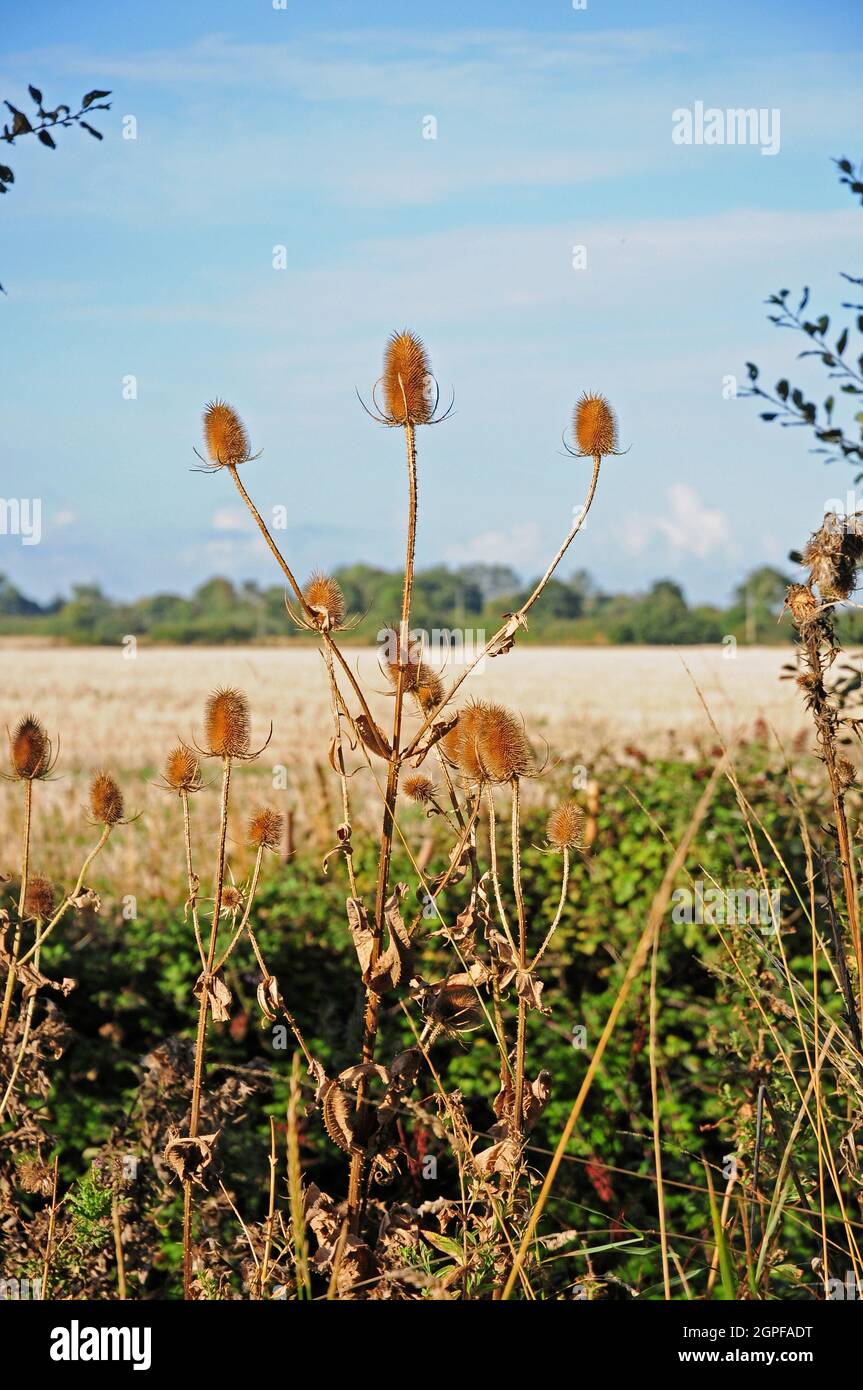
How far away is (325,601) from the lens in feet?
7.47

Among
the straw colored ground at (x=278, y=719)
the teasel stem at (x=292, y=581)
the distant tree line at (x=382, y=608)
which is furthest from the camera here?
the distant tree line at (x=382, y=608)

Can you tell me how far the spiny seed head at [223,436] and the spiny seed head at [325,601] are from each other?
0.24 metres

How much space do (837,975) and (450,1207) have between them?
32.1 inches

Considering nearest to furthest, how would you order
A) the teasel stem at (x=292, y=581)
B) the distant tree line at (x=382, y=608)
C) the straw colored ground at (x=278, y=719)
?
the teasel stem at (x=292, y=581)
the straw colored ground at (x=278, y=719)
the distant tree line at (x=382, y=608)

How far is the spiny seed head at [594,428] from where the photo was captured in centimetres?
232

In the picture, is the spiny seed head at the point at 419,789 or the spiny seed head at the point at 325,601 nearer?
the spiny seed head at the point at 325,601

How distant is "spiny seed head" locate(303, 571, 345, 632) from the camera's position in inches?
88.3

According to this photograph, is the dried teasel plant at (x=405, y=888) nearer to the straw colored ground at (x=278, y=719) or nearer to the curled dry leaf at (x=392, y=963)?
the curled dry leaf at (x=392, y=963)

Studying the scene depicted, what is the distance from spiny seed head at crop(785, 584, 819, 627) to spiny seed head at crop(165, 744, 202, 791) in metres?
1.11

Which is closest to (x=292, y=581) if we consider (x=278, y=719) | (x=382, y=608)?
(x=278, y=719)

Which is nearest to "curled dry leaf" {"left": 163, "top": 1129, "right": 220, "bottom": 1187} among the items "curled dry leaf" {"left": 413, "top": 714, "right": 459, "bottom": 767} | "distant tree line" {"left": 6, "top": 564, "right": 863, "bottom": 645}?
"curled dry leaf" {"left": 413, "top": 714, "right": 459, "bottom": 767}

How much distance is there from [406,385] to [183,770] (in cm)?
80

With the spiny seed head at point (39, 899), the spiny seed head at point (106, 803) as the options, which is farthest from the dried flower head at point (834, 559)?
the spiny seed head at point (39, 899)
